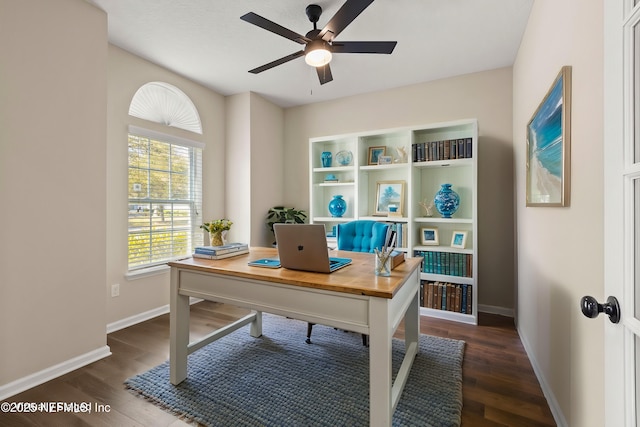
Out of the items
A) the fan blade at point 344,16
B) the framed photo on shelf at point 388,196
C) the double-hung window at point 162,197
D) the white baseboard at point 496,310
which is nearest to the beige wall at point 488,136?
the white baseboard at point 496,310

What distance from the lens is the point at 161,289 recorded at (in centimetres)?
317

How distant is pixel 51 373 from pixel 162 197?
5.90 feet

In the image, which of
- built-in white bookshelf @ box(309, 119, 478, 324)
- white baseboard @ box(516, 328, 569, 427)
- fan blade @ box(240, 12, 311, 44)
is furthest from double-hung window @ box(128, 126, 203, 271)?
white baseboard @ box(516, 328, 569, 427)

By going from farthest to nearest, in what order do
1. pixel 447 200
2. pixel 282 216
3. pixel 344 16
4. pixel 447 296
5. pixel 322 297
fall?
1. pixel 282 216
2. pixel 447 200
3. pixel 447 296
4. pixel 344 16
5. pixel 322 297

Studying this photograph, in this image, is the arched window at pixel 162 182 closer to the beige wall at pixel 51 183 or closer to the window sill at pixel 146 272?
the window sill at pixel 146 272

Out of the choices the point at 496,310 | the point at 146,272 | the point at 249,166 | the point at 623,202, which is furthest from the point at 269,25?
the point at 496,310

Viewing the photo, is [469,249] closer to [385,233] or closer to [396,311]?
[385,233]

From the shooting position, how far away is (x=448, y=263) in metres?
2.97

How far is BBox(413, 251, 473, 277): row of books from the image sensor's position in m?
2.89

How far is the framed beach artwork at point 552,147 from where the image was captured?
1.39 meters

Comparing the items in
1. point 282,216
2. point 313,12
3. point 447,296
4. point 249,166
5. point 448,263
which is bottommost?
point 447,296

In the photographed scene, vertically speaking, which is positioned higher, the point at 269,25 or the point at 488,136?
the point at 269,25

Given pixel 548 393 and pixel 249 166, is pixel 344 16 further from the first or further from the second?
pixel 548 393

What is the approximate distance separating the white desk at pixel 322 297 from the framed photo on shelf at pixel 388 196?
4.96ft
